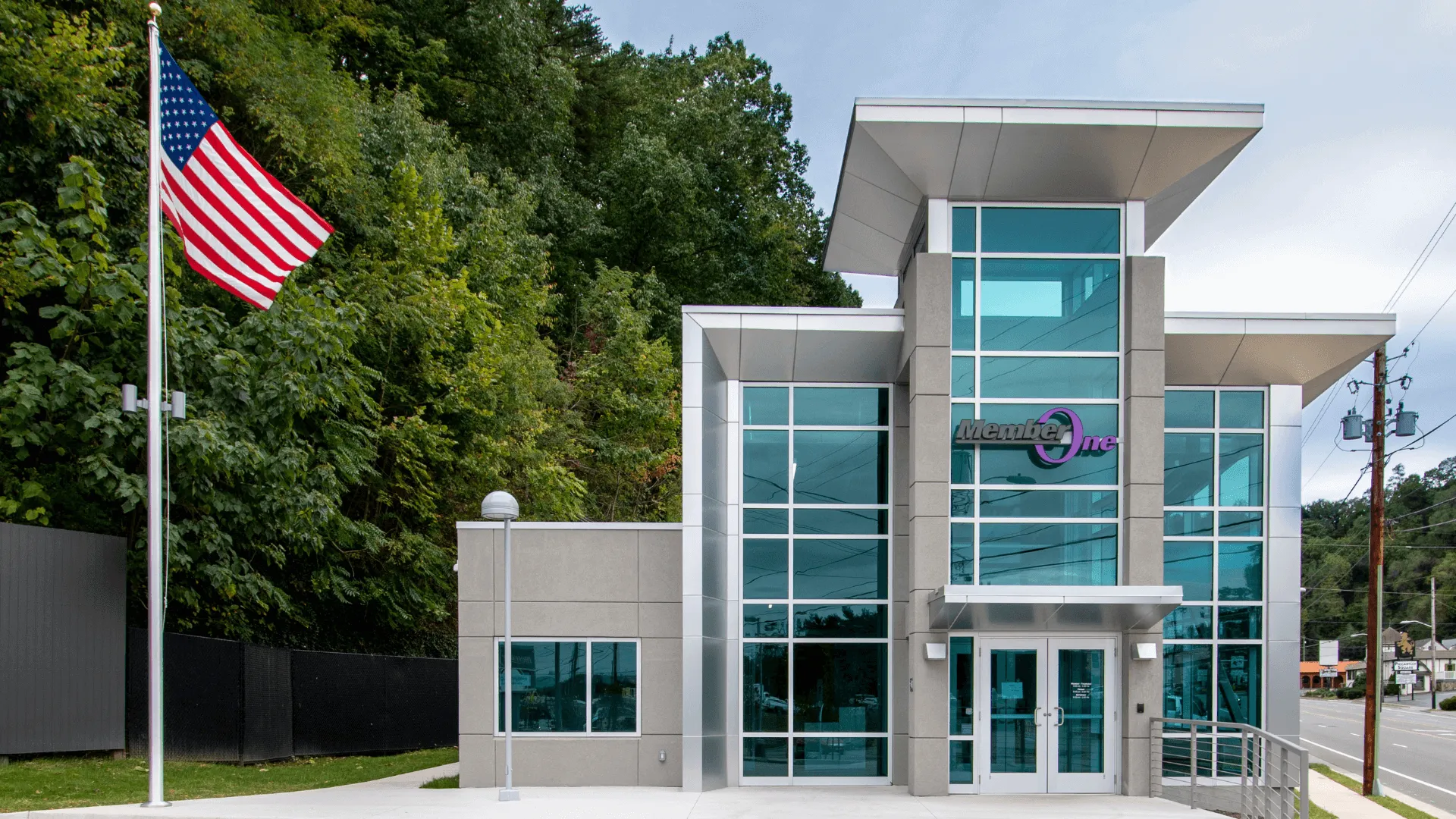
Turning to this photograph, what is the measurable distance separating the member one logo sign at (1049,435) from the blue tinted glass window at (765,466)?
303 centimetres

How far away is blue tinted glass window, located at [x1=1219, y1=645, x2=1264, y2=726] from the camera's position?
16922 mm

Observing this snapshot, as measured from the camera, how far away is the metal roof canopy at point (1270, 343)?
15992 millimetres

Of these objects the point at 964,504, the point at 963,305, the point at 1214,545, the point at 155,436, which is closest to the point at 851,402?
the point at 963,305

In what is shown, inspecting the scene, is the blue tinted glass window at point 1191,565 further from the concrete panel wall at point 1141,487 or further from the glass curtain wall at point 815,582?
the glass curtain wall at point 815,582

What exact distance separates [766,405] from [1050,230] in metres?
4.96

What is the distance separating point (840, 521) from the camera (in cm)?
1712

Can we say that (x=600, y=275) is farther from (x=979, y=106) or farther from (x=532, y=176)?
(x=979, y=106)

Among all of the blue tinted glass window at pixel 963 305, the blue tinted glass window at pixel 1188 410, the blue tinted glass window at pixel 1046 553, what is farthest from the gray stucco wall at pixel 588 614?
the blue tinted glass window at pixel 1188 410

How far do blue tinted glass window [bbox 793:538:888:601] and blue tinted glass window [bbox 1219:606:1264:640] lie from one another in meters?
5.32

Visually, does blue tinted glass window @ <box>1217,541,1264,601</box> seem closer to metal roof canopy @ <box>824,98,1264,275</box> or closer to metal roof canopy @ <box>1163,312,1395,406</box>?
metal roof canopy @ <box>1163,312,1395,406</box>

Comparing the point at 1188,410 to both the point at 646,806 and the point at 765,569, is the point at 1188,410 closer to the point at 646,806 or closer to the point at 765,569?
the point at 765,569

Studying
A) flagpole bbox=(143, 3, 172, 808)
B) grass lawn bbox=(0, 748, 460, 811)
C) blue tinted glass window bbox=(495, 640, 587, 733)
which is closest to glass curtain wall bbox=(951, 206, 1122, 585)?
blue tinted glass window bbox=(495, 640, 587, 733)

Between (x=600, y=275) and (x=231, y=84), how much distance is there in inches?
611

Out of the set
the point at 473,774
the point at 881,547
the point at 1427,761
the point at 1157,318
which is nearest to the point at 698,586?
the point at 881,547
